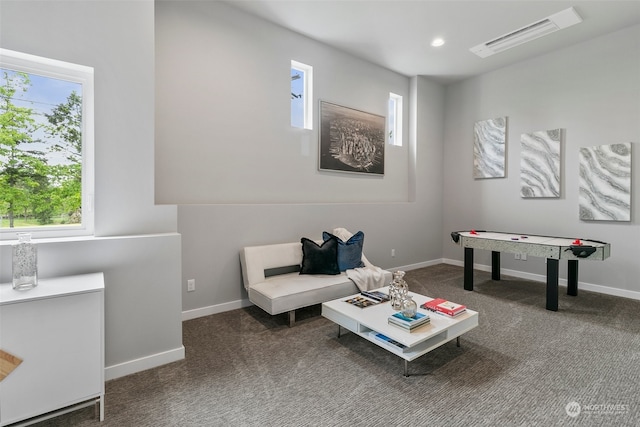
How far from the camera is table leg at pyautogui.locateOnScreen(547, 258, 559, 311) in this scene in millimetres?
3316

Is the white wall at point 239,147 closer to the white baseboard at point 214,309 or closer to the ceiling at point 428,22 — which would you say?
the white baseboard at point 214,309

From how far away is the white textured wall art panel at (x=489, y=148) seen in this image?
4926 mm

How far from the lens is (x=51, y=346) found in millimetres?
1588

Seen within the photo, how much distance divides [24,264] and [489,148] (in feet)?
18.9

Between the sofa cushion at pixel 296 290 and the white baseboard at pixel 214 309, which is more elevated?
the sofa cushion at pixel 296 290

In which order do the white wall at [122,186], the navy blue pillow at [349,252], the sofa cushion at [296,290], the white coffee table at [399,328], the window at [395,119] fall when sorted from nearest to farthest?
the white wall at [122,186], the white coffee table at [399,328], the sofa cushion at [296,290], the navy blue pillow at [349,252], the window at [395,119]

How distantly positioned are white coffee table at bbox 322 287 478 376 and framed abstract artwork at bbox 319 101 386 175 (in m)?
2.28

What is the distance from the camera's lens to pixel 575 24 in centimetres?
369

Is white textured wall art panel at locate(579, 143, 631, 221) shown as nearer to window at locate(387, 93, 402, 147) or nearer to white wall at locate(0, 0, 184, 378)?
window at locate(387, 93, 402, 147)

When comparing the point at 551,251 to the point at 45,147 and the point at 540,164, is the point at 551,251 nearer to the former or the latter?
the point at 540,164

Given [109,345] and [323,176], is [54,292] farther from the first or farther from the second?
[323,176]

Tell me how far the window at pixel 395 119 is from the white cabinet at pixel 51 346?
15.4 feet

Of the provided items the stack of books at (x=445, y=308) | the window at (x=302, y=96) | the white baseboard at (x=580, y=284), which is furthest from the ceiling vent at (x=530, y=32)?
the stack of books at (x=445, y=308)

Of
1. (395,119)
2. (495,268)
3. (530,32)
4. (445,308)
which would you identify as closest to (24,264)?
(445,308)
